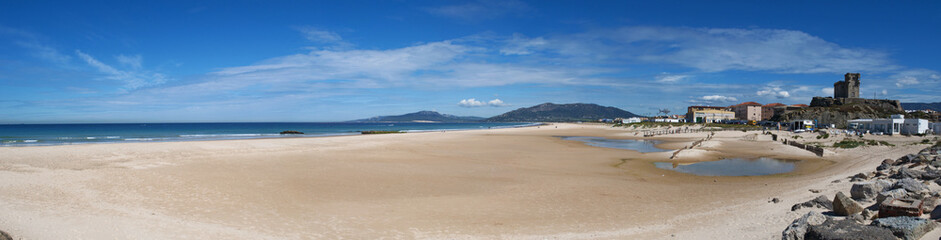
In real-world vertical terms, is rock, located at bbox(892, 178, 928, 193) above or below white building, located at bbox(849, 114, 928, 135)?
below

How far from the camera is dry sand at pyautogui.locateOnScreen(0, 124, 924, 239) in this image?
6.79 m

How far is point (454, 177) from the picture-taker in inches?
516

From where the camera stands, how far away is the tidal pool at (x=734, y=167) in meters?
14.6

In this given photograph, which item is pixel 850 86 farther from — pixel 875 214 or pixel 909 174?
pixel 875 214

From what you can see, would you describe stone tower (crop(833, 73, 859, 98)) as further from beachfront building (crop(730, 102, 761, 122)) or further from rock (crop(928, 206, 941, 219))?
rock (crop(928, 206, 941, 219))

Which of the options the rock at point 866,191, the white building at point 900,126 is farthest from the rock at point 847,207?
the white building at point 900,126

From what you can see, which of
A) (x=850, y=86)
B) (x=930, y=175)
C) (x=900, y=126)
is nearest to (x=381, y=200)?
(x=930, y=175)

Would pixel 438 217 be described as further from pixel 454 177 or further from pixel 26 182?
pixel 26 182

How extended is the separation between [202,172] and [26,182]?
12.3ft

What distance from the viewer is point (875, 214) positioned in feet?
Result: 18.8

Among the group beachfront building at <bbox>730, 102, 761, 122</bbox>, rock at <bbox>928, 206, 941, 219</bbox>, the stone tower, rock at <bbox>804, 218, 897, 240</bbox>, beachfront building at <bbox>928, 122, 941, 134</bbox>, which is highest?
the stone tower

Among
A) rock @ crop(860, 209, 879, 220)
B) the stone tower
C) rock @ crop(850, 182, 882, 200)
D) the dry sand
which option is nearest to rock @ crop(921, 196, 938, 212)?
rock @ crop(860, 209, 879, 220)

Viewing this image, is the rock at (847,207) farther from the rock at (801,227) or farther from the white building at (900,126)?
the white building at (900,126)

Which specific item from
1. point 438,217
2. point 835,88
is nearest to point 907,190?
point 438,217
